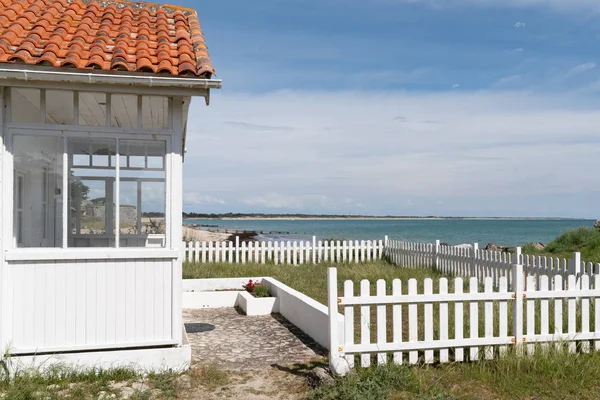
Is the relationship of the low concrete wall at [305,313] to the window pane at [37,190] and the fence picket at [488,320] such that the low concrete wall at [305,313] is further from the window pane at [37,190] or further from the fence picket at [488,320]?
the window pane at [37,190]

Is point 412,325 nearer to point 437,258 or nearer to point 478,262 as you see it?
point 478,262

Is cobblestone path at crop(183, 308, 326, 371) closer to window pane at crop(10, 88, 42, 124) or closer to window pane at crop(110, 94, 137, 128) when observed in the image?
window pane at crop(110, 94, 137, 128)

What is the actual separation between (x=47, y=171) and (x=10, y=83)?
2.31 meters

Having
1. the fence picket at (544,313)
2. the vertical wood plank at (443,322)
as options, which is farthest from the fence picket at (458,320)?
the fence picket at (544,313)

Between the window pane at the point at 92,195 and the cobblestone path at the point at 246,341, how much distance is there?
206 cm

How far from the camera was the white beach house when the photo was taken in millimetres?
6355

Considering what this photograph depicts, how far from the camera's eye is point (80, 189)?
7660 mm

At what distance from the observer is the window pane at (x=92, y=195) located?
7469mm

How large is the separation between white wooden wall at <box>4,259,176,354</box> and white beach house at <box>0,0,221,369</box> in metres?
0.01

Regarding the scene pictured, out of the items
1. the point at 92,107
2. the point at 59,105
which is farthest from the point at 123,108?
the point at 59,105

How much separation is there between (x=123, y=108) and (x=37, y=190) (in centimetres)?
208

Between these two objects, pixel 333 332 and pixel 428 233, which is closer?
pixel 333 332

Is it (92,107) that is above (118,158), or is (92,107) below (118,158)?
above

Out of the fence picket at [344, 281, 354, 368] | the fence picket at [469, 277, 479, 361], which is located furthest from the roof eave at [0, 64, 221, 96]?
the fence picket at [469, 277, 479, 361]
